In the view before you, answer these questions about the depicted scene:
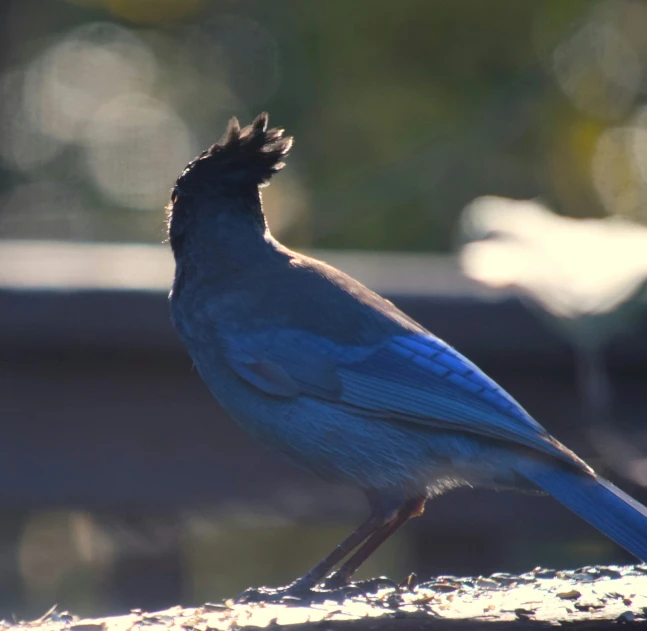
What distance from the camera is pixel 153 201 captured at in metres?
7.82

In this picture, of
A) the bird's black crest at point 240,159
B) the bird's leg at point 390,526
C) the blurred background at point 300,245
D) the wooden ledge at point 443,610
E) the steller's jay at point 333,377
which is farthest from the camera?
the bird's black crest at point 240,159

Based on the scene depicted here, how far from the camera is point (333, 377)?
8.84ft

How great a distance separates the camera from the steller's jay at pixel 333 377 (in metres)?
2.45

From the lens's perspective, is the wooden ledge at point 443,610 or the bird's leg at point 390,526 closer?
the wooden ledge at point 443,610

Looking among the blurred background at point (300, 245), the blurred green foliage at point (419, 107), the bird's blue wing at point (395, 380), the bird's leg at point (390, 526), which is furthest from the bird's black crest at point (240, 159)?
the blurred green foliage at point (419, 107)

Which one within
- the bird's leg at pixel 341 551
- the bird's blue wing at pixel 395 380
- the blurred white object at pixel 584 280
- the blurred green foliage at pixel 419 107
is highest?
the blurred green foliage at pixel 419 107

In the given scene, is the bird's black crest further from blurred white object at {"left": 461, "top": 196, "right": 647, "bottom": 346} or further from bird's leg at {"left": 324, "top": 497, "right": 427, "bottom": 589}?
bird's leg at {"left": 324, "top": 497, "right": 427, "bottom": 589}

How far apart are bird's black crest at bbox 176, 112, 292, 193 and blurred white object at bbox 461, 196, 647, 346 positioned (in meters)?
0.57

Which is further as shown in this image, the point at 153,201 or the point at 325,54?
the point at 153,201

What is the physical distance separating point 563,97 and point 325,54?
155 centimetres

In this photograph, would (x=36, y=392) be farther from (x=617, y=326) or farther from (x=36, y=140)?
(x=36, y=140)

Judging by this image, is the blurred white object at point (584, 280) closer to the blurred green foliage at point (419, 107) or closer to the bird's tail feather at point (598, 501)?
the bird's tail feather at point (598, 501)

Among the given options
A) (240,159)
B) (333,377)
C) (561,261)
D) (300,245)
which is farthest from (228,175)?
(300,245)

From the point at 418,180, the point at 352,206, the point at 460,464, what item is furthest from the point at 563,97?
the point at 460,464
